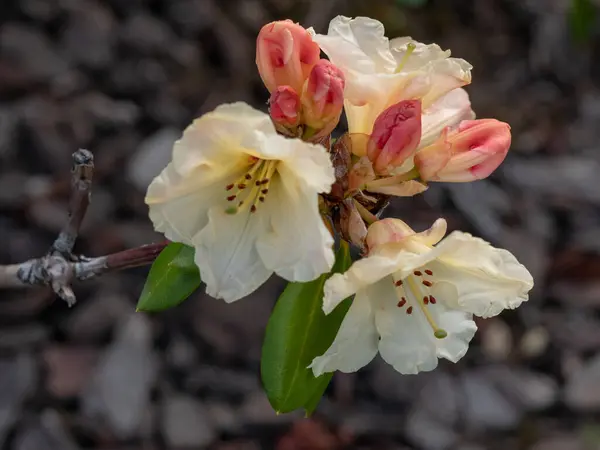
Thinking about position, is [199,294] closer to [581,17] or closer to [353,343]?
[353,343]

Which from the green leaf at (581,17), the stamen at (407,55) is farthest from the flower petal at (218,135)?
the green leaf at (581,17)

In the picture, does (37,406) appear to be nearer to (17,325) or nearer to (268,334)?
(17,325)

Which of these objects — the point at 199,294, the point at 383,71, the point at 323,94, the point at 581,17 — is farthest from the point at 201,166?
the point at 581,17

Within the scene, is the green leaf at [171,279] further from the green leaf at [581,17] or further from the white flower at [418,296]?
the green leaf at [581,17]

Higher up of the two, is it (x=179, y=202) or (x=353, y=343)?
(x=179, y=202)

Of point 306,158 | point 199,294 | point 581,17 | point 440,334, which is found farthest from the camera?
point 581,17

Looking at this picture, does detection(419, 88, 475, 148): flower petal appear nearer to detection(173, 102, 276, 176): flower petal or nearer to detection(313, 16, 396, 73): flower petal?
detection(313, 16, 396, 73): flower petal
